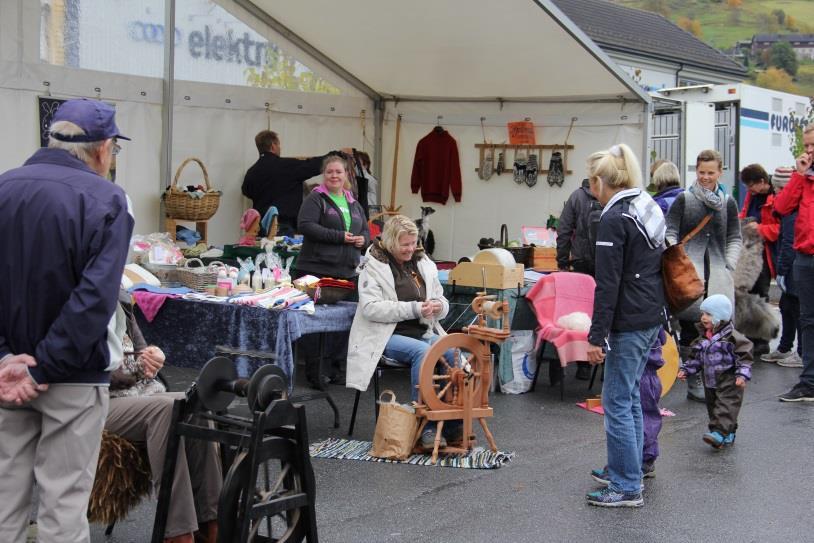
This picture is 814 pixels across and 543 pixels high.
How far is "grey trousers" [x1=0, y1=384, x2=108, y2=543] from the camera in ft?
10.4

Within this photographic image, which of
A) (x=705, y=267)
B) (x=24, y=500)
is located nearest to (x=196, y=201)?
(x=705, y=267)

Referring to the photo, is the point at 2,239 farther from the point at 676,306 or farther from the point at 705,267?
the point at 705,267

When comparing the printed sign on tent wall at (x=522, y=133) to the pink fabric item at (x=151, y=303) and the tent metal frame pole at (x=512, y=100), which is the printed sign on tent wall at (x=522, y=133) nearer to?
the tent metal frame pole at (x=512, y=100)

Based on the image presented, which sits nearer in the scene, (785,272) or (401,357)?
(401,357)

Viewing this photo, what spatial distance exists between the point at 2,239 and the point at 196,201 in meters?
5.87

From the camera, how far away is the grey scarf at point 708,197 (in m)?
7.41

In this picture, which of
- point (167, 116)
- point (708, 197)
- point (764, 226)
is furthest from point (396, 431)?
point (764, 226)

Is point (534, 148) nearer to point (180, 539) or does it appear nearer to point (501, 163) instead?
point (501, 163)

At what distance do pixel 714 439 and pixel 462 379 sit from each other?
5.28 feet

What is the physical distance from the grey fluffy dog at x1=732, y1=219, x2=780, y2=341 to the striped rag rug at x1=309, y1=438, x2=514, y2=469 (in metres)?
4.35

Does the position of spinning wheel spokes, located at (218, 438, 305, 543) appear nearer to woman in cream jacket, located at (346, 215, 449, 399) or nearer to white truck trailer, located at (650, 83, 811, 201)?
woman in cream jacket, located at (346, 215, 449, 399)

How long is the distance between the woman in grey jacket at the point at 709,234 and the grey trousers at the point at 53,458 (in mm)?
5216

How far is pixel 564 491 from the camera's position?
5.31m

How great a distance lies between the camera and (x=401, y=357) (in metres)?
6.03
